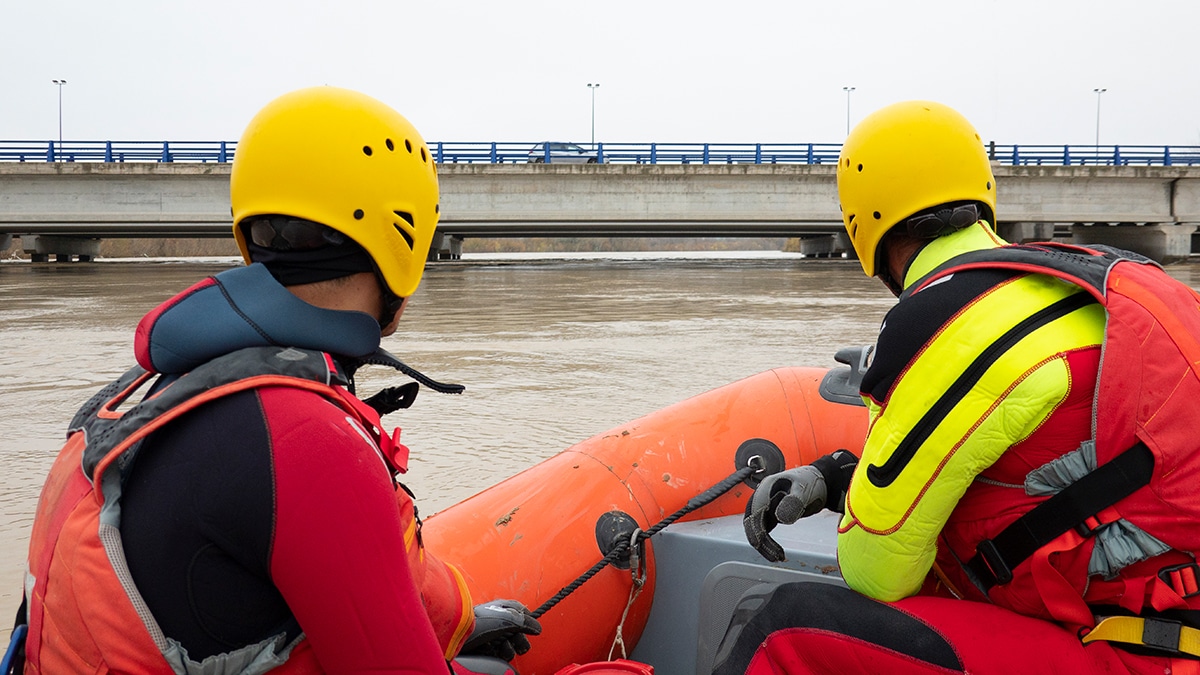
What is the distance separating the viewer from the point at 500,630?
194 centimetres

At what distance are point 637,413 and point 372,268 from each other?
5.23 metres

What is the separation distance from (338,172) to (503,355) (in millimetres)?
8295

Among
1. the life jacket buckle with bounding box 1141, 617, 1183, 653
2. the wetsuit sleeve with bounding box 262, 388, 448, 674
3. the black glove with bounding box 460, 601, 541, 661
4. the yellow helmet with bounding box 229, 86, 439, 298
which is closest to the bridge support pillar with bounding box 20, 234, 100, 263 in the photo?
the black glove with bounding box 460, 601, 541, 661

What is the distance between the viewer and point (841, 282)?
71.1ft

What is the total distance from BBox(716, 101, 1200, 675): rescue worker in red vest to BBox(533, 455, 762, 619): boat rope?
1.87 feet

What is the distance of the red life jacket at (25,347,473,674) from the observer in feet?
3.81

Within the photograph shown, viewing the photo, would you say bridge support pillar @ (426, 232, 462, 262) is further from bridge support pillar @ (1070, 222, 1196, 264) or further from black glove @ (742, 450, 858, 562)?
black glove @ (742, 450, 858, 562)

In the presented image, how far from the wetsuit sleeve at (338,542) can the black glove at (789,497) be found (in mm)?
966

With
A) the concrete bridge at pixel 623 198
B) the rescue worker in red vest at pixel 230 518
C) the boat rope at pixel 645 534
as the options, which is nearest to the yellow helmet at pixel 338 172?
the rescue worker in red vest at pixel 230 518

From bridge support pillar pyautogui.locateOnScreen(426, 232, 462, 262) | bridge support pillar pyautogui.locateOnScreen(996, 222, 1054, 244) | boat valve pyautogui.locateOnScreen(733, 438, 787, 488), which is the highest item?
bridge support pillar pyautogui.locateOnScreen(996, 222, 1054, 244)

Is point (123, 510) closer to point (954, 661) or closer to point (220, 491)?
point (220, 491)

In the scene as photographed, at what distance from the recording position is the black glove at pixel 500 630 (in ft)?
6.31

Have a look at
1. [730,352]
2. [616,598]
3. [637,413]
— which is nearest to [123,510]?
[616,598]

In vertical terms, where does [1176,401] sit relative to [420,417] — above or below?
above
